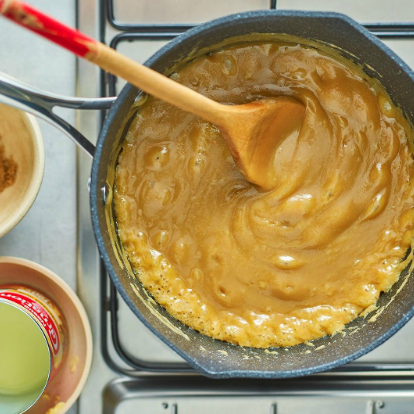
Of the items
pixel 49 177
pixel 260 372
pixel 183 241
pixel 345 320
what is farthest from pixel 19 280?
pixel 345 320

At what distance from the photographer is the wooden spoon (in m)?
0.54

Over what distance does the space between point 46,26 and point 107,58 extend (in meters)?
0.09

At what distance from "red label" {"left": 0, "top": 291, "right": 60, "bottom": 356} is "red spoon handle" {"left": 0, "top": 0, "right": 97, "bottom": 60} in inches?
17.7

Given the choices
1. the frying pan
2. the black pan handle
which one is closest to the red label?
the frying pan

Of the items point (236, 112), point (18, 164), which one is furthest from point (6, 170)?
point (236, 112)

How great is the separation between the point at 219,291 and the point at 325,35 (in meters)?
0.40

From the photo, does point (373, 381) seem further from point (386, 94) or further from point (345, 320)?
point (386, 94)

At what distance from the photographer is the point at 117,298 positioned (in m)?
0.89

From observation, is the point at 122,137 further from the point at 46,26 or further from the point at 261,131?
the point at 46,26

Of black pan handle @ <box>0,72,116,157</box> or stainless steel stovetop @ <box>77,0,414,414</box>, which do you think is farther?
stainless steel stovetop @ <box>77,0,414,414</box>

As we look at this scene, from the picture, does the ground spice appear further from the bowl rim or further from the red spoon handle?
the red spoon handle

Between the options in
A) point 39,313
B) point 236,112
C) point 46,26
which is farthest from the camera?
point 39,313

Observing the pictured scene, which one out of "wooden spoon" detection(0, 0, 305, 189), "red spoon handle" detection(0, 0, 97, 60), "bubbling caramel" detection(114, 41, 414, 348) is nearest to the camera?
"red spoon handle" detection(0, 0, 97, 60)

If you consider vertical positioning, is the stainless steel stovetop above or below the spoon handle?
below
